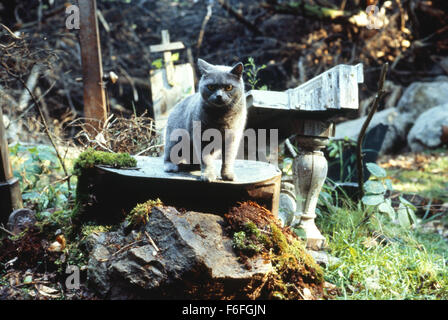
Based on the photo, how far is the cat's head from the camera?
1.95 meters

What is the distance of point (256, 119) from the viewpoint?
119 inches

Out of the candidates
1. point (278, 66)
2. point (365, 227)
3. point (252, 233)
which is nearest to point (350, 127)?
point (278, 66)

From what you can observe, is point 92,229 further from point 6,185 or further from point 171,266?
point 6,185

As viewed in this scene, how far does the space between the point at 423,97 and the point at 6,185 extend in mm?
7903

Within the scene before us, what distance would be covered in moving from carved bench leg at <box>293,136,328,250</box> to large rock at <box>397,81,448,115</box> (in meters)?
5.86

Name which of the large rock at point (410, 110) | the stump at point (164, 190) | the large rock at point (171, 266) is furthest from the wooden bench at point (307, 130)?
the large rock at point (410, 110)

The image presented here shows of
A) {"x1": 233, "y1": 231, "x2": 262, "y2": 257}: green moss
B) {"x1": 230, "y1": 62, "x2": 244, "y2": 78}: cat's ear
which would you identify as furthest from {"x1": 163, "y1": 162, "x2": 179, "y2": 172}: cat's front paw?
{"x1": 230, "y1": 62, "x2": 244, "y2": 78}: cat's ear

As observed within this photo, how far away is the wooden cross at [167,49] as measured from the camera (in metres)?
4.05

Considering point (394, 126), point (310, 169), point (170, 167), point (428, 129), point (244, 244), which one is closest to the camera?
point (244, 244)

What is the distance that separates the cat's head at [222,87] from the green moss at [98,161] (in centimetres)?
71

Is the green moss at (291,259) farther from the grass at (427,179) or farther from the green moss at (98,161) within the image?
the grass at (427,179)

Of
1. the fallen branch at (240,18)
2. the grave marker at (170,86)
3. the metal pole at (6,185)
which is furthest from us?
the fallen branch at (240,18)

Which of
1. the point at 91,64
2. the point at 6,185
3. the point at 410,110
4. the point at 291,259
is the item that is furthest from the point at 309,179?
the point at 410,110

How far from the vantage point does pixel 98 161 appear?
211 cm
